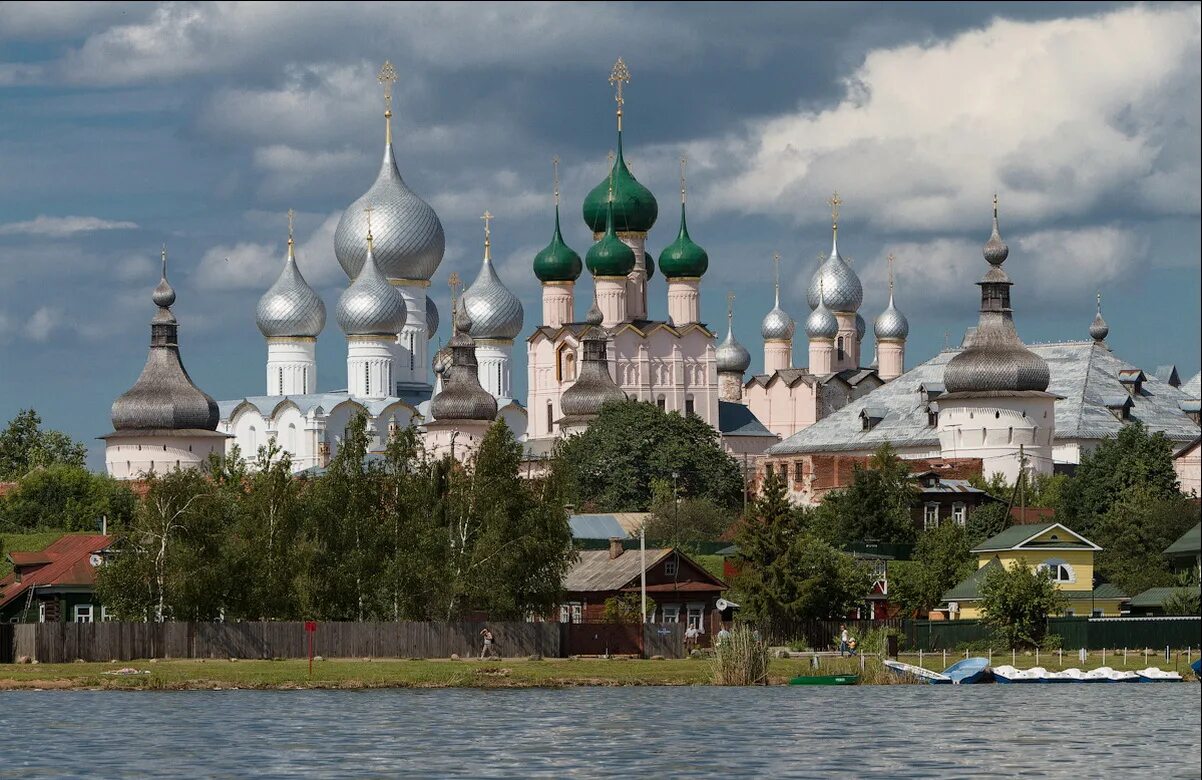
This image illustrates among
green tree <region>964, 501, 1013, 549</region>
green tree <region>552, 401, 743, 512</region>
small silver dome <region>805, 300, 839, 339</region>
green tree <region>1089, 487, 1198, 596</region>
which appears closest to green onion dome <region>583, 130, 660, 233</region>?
green tree <region>552, 401, 743, 512</region>

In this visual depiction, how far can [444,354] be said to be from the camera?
5536 inches

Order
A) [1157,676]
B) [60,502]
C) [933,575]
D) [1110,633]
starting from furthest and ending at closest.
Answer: [60,502], [933,575], [1110,633], [1157,676]

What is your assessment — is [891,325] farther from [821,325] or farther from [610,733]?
[610,733]

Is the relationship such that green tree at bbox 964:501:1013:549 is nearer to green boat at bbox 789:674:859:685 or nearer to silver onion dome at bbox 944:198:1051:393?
silver onion dome at bbox 944:198:1051:393

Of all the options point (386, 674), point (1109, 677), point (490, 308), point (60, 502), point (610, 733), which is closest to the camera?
point (610, 733)

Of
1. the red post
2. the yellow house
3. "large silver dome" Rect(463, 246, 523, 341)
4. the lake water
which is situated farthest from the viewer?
"large silver dome" Rect(463, 246, 523, 341)

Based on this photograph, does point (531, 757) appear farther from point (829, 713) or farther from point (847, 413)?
point (847, 413)

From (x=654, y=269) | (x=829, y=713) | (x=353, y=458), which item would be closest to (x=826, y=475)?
(x=654, y=269)

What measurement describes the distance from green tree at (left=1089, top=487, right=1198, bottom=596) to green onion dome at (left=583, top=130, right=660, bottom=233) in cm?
5126

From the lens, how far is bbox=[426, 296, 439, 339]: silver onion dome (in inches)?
5630

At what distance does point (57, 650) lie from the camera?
5919 centimetres

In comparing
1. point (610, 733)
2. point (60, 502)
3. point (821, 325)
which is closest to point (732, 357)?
point (821, 325)

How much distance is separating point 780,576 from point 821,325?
309 ft

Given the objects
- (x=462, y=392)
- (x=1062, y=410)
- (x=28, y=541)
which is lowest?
→ (x=28, y=541)
